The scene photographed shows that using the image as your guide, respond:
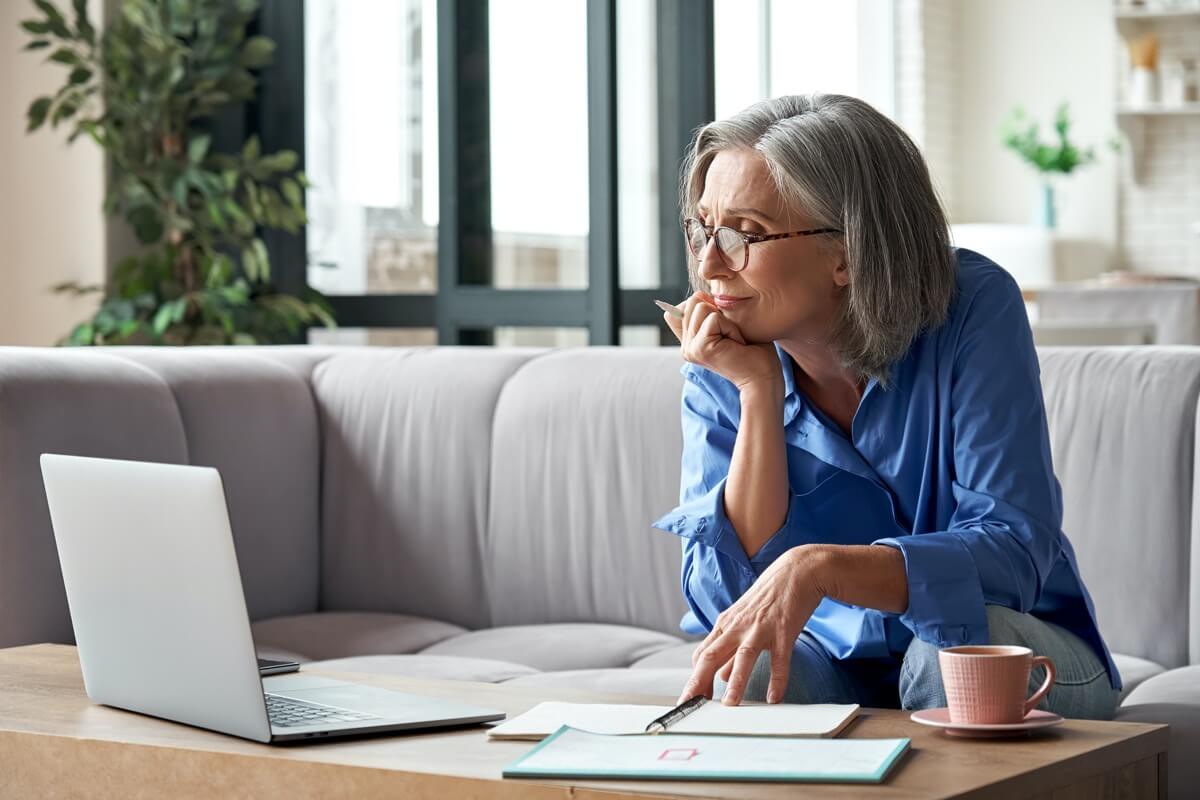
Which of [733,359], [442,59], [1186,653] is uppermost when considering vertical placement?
[442,59]

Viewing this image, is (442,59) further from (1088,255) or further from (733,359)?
(1088,255)

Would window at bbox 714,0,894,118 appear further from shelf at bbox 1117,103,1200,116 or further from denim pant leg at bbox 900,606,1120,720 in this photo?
denim pant leg at bbox 900,606,1120,720

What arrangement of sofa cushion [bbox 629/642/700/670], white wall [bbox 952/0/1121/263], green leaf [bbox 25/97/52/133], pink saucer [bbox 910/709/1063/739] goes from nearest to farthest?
pink saucer [bbox 910/709/1063/739], sofa cushion [bbox 629/642/700/670], green leaf [bbox 25/97/52/133], white wall [bbox 952/0/1121/263]

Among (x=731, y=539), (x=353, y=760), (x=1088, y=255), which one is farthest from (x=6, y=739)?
(x=1088, y=255)

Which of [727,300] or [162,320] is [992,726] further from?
[162,320]

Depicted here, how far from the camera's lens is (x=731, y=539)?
1783 mm

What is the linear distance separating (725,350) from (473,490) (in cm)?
134

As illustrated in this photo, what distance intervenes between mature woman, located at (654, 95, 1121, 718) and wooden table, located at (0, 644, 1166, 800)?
30 cm

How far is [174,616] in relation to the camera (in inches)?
55.0

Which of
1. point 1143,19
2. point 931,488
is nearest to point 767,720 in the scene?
point 931,488

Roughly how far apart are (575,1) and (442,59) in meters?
0.39

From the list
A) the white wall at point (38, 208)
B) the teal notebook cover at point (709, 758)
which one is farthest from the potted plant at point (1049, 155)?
the teal notebook cover at point (709, 758)

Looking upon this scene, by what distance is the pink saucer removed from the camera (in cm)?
128

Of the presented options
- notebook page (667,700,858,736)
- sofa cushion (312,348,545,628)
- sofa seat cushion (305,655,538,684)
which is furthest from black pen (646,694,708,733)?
sofa cushion (312,348,545,628)
